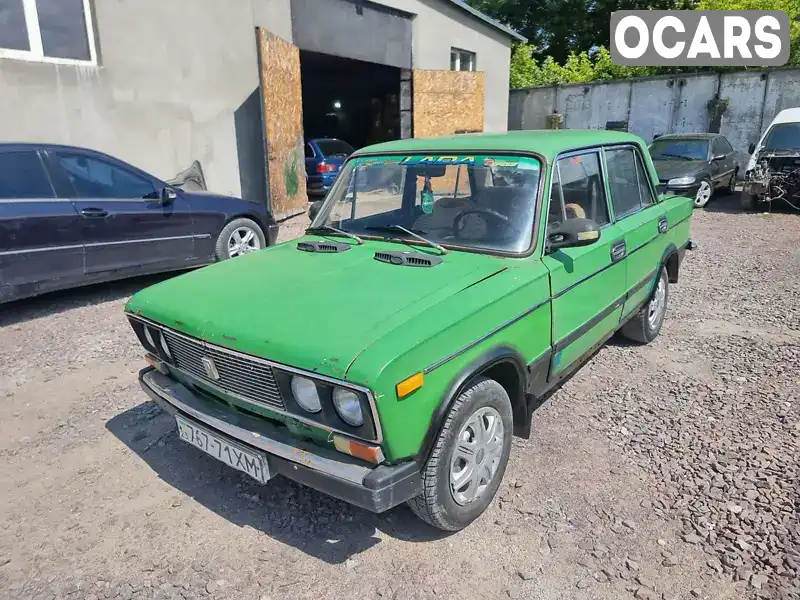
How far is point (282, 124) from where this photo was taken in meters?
10.6

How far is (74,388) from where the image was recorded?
443 cm

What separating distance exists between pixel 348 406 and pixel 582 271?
1833mm

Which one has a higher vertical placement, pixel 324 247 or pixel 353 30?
pixel 353 30

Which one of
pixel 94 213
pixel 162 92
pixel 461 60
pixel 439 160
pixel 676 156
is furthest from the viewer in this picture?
pixel 461 60

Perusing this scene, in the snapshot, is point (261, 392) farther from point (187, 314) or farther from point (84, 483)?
point (84, 483)

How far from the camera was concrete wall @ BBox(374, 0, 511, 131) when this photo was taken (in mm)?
15280

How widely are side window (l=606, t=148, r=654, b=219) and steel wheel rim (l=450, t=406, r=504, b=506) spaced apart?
203cm

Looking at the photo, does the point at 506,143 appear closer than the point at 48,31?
Yes

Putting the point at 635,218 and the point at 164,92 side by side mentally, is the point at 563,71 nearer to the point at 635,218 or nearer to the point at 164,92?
the point at 164,92

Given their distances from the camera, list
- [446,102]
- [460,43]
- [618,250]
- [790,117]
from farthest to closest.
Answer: [460,43] < [446,102] < [790,117] < [618,250]

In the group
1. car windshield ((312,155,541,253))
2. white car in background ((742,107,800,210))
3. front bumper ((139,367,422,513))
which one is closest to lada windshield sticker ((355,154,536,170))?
car windshield ((312,155,541,253))

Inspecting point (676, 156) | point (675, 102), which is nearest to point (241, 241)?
point (676, 156)

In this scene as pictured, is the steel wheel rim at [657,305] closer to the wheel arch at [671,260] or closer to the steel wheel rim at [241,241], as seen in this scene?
the wheel arch at [671,260]

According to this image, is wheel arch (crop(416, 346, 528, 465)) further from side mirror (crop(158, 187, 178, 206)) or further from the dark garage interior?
the dark garage interior
